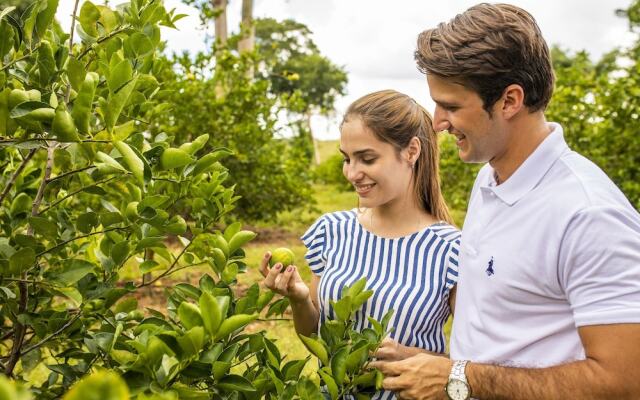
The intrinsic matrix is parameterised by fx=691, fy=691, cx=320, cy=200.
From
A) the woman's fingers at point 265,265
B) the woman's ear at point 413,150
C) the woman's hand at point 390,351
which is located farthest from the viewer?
the woman's ear at point 413,150

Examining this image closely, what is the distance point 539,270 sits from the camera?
5.51ft

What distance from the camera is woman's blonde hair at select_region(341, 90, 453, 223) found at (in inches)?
98.7

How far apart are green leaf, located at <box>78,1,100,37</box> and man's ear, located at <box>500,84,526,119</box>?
1.14 m

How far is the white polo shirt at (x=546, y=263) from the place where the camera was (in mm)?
1535

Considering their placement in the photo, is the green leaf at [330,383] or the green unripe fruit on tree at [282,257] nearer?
→ the green leaf at [330,383]

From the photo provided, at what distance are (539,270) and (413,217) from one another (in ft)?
2.83

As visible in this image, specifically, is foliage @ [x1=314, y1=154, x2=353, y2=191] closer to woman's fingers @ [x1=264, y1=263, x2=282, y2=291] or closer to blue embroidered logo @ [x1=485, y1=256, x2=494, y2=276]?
woman's fingers @ [x1=264, y1=263, x2=282, y2=291]

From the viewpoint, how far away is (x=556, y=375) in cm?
164

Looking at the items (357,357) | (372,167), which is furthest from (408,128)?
(357,357)

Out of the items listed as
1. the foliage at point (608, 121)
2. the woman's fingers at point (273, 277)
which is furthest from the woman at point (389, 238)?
the foliage at point (608, 121)

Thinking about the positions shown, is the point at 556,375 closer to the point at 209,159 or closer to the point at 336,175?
the point at 209,159

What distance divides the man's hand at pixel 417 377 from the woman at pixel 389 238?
316mm

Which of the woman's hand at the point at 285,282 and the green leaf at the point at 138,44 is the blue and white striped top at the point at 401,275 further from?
the green leaf at the point at 138,44

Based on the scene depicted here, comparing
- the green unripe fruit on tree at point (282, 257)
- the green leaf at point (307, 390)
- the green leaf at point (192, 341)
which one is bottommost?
the green leaf at point (307, 390)
